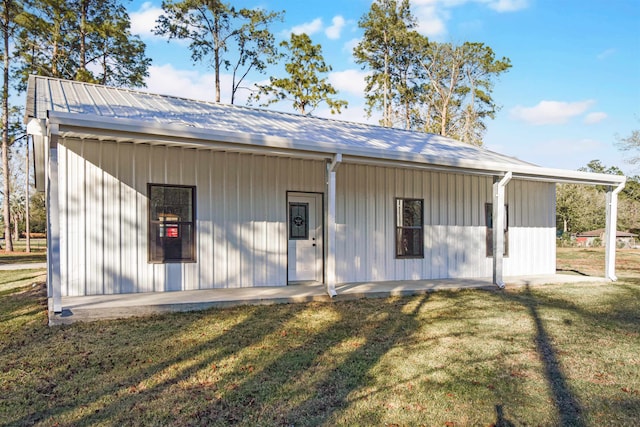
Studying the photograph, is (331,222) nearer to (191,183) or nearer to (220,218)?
(220,218)

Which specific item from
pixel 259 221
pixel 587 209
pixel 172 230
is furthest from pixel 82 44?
pixel 587 209

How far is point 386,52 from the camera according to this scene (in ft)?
86.5

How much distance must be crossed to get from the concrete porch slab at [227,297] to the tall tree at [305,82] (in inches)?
607

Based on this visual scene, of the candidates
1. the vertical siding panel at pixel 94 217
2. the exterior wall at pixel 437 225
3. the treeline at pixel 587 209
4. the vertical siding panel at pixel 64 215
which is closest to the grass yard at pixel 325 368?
the vertical siding panel at pixel 64 215

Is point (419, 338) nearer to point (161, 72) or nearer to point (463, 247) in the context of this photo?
point (463, 247)

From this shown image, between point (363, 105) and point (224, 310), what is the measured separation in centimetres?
2332

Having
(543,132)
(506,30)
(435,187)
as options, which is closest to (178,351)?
(435,187)

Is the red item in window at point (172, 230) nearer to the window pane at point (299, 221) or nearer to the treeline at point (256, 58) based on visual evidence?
the window pane at point (299, 221)

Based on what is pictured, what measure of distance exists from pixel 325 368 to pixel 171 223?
4403mm

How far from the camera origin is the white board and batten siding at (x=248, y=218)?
6934 mm

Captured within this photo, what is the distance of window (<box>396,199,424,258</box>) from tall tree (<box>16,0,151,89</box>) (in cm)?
1655

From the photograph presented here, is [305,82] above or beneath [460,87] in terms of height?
beneath

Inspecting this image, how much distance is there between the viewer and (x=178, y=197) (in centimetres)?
758

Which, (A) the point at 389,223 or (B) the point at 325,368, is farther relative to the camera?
(A) the point at 389,223
